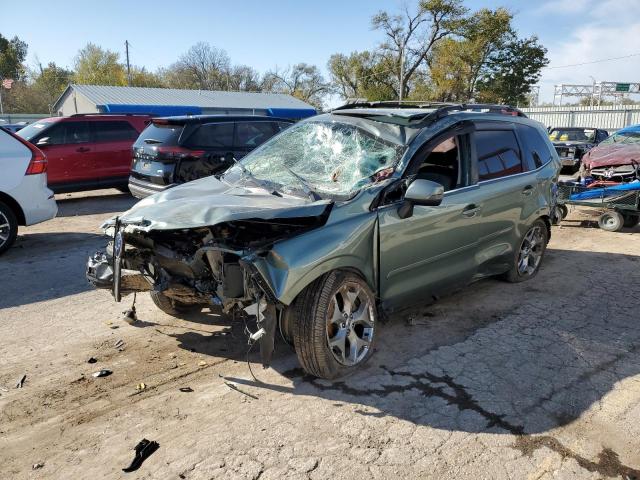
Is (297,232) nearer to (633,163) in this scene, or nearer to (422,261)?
(422,261)

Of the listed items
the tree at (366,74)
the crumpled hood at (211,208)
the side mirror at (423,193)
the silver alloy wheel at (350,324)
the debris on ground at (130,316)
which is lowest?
the debris on ground at (130,316)

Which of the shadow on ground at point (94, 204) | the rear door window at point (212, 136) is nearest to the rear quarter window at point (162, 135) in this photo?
the rear door window at point (212, 136)

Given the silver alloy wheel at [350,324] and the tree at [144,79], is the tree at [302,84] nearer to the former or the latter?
the tree at [144,79]

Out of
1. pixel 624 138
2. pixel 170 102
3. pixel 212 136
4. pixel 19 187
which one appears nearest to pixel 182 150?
pixel 212 136

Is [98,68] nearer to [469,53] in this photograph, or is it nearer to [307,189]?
[469,53]

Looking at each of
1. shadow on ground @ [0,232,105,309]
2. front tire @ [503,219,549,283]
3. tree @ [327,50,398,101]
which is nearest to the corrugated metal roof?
tree @ [327,50,398,101]

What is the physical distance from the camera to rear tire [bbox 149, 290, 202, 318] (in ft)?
15.0

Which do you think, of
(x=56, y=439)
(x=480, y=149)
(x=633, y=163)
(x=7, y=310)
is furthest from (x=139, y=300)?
(x=633, y=163)

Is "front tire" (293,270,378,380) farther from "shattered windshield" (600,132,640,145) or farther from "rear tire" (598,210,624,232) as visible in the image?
"shattered windshield" (600,132,640,145)

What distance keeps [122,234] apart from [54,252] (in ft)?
13.8

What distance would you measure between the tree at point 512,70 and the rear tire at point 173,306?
149 ft

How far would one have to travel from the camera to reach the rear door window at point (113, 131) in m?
11.6

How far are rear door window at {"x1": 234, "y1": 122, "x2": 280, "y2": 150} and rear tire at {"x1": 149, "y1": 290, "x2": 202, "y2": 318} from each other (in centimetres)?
555

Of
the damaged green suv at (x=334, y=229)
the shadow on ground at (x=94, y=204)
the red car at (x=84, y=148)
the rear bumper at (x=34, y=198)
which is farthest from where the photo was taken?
the red car at (x=84, y=148)
